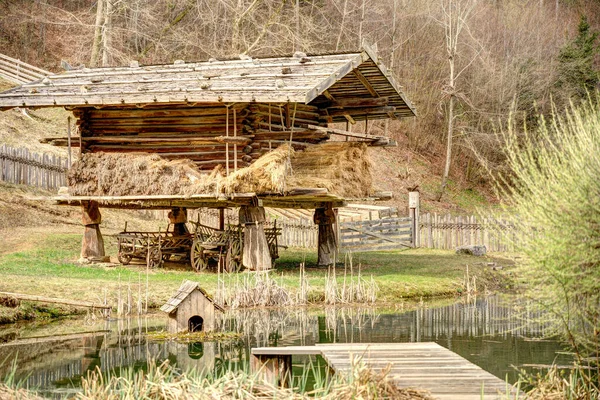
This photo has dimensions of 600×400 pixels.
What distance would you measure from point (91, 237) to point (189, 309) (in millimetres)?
9836

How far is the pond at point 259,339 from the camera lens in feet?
37.8

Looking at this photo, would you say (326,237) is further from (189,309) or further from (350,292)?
(189,309)

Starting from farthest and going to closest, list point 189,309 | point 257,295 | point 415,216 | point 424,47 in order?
point 424,47, point 415,216, point 257,295, point 189,309

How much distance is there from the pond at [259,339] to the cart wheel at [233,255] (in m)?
4.98

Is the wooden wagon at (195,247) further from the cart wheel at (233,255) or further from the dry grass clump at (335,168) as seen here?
the dry grass clump at (335,168)

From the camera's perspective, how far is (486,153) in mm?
48125

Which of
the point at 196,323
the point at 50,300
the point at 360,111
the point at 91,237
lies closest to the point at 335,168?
the point at 360,111

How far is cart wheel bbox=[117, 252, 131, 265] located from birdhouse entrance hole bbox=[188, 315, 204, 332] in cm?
902

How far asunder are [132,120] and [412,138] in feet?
95.1

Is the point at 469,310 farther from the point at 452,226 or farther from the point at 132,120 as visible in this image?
the point at 452,226

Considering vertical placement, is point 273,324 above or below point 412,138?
below

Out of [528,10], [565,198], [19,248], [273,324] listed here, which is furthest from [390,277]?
[528,10]

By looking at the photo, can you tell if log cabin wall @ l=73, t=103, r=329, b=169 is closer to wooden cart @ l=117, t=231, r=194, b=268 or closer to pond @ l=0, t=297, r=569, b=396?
wooden cart @ l=117, t=231, r=194, b=268

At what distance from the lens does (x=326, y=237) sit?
24344mm
